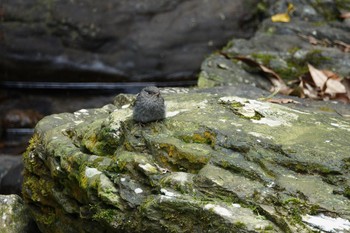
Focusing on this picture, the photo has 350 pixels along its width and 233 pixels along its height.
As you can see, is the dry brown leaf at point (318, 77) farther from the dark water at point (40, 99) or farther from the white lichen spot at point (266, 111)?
the dark water at point (40, 99)

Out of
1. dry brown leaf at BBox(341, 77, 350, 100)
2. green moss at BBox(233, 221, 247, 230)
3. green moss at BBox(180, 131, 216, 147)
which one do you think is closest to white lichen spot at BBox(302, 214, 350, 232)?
green moss at BBox(233, 221, 247, 230)

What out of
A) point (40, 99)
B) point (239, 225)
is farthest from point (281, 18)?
point (239, 225)

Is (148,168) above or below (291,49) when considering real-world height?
above

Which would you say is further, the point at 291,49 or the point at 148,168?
the point at 291,49

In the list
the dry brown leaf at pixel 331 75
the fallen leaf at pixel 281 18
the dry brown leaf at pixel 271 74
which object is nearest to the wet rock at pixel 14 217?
the dry brown leaf at pixel 271 74

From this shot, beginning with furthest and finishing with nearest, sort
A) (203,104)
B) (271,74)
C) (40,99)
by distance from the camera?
(40,99) → (271,74) → (203,104)

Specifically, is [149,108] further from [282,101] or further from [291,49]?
[291,49]

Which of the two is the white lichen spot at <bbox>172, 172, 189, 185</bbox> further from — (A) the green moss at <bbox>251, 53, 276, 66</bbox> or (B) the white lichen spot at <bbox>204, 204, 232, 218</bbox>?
(A) the green moss at <bbox>251, 53, 276, 66</bbox>

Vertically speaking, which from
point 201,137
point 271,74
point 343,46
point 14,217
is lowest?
point 14,217

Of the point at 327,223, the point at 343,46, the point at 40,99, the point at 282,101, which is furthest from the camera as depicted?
the point at 40,99
